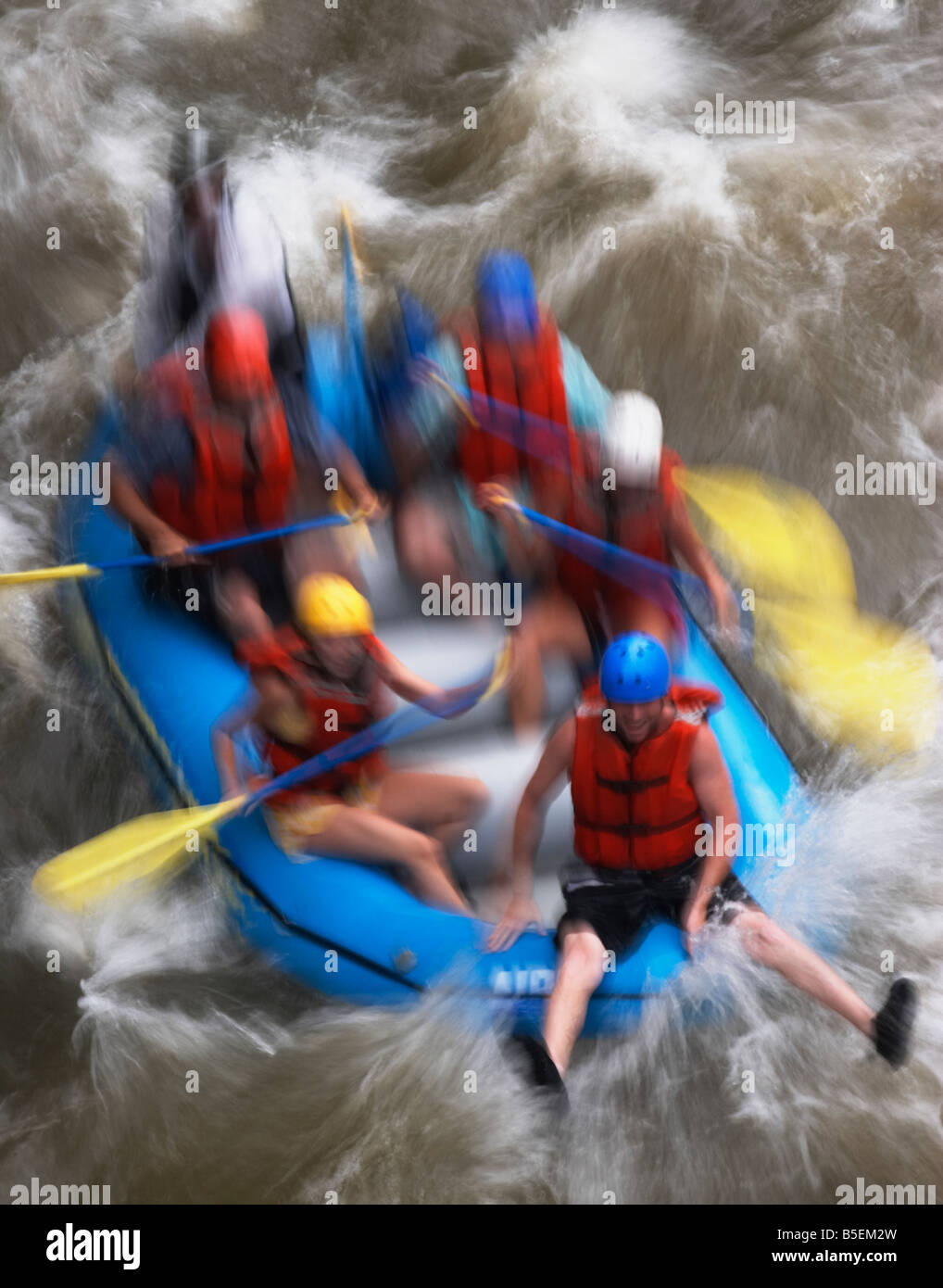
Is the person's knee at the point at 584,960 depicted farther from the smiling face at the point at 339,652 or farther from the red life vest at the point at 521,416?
the red life vest at the point at 521,416

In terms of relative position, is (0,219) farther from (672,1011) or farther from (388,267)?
(672,1011)

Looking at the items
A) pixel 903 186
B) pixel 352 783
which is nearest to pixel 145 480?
pixel 352 783

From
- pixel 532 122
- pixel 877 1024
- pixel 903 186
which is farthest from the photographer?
pixel 532 122

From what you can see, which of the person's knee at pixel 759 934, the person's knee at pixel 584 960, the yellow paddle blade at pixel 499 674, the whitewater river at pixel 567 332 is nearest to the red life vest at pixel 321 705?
the yellow paddle blade at pixel 499 674

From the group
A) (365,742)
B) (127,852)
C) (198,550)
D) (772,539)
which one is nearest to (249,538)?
(198,550)

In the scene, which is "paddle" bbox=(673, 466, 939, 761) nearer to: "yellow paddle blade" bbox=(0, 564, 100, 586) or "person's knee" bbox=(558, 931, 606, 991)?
"person's knee" bbox=(558, 931, 606, 991)

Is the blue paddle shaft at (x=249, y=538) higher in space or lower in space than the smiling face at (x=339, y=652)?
higher
